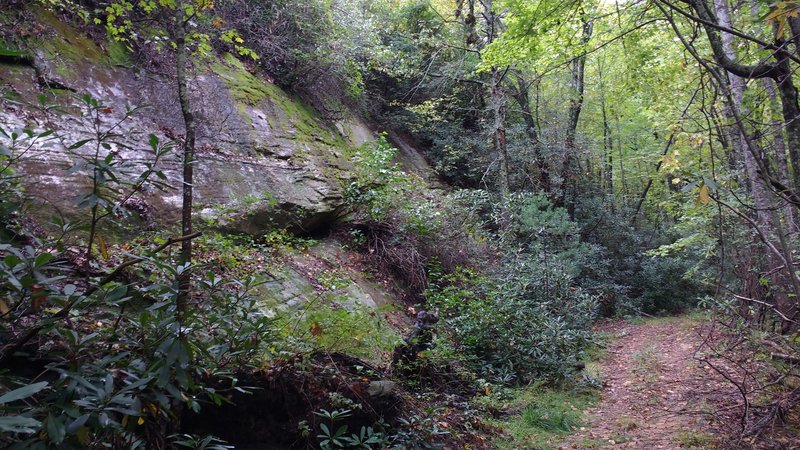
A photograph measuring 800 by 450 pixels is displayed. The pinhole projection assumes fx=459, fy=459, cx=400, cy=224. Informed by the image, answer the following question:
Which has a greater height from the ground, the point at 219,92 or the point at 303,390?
the point at 219,92

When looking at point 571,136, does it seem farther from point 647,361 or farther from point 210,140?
point 210,140

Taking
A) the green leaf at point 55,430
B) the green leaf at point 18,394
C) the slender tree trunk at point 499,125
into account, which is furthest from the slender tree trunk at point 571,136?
the green leaf at point 18,394

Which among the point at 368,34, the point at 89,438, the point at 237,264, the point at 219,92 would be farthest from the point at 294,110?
the point at 89,438

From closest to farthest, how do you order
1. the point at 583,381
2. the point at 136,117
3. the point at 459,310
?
the point at 136,117
the point at 583,381
the point at 459,310

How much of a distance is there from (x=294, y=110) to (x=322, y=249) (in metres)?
3.34

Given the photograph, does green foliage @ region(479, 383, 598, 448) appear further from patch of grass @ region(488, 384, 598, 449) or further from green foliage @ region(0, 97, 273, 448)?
green foliage @ region(0, 97, 273, 448)

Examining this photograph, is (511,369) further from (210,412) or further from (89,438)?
(89,438)

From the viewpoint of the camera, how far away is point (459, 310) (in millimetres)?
7648

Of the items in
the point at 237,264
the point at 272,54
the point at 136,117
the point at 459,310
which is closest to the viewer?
the point at 237,264

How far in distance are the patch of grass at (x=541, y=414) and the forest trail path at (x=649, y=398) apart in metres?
0.16

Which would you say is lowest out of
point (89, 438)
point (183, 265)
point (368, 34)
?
point (89, 438)

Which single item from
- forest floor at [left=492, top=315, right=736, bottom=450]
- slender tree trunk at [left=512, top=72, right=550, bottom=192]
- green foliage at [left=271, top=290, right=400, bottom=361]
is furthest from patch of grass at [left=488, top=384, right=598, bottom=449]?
slender tree trunk at [left=512, top=72, right=550, bottom=192]

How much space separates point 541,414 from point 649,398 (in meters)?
1.91

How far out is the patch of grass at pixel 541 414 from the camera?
16.5 ft
